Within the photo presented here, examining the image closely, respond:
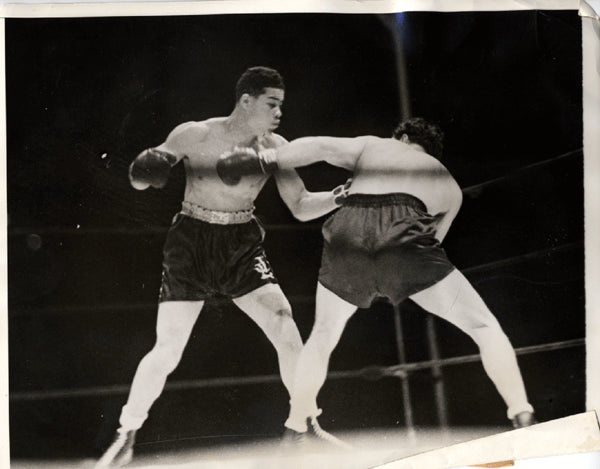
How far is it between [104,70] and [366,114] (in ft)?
1.00

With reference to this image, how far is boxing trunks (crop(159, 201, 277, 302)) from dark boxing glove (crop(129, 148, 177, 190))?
0.04 metres

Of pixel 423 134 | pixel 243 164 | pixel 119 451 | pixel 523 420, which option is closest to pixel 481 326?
pixel 523 420

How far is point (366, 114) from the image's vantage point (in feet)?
2.37

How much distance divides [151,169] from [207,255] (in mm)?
118

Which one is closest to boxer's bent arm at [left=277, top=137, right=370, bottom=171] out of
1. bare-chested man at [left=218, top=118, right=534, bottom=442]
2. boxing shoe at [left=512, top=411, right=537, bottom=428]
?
bare-chested man at [left=218, top=118, right=534, bottom=442]

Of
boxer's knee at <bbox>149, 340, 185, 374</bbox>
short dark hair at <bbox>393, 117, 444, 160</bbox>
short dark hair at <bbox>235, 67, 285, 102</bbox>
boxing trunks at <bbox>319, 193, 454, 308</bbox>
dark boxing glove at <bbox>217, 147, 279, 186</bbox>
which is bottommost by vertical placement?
boxer's knee at <bbox>149, 340, 185, 374</bbox>

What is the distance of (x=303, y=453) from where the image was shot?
723 millimetres

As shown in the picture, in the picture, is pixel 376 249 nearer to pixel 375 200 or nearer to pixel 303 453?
pixel 375 200

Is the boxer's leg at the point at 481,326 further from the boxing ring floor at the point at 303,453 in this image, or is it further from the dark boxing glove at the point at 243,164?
the dark boxing glove at the point at 243,164

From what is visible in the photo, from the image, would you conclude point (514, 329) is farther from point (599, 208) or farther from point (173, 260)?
point (173, 260)

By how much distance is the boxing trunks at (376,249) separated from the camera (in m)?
0.72

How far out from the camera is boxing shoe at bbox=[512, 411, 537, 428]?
0.73 meters

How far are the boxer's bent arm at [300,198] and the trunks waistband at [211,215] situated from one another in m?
0.06

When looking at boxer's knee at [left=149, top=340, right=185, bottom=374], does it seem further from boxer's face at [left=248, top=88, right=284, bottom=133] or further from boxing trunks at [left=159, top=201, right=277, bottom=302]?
boxer's face at [left=248, top=88, right=284, bottom=133]
